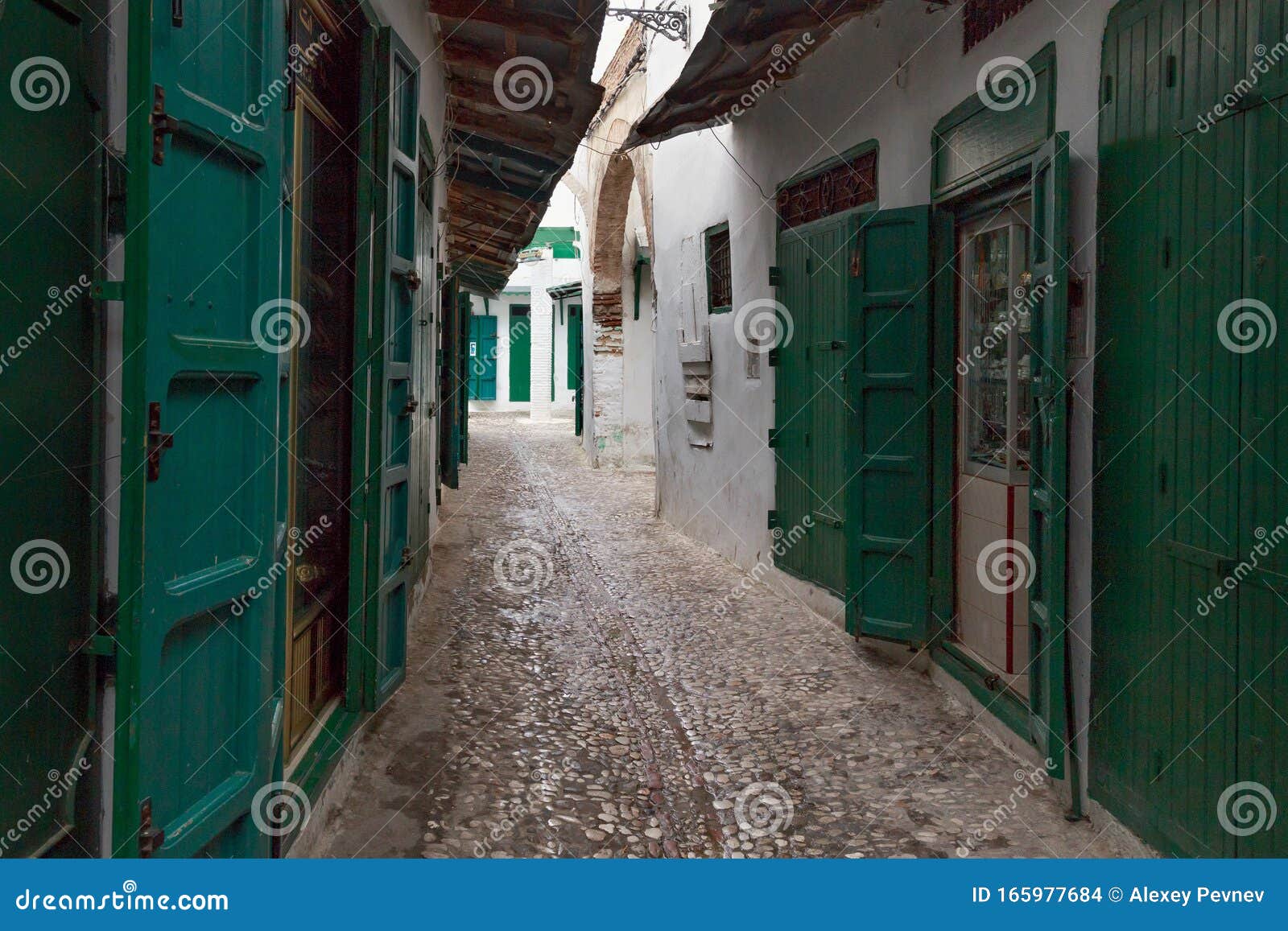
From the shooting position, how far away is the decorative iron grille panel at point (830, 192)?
5742 mm

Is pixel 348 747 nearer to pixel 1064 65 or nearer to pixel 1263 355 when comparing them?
pixel 1263 355

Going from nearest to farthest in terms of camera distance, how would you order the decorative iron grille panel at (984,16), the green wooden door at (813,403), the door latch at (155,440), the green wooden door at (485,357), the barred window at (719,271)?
the door latch at (155,440)
the decorative iron grille panel at (984,16)
the green wooden door at (813,403)
the barred window at (719,271)
the green wooden door at (485,357)

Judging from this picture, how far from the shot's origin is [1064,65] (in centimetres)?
368

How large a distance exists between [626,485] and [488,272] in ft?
14.5

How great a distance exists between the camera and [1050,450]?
3.65 meters

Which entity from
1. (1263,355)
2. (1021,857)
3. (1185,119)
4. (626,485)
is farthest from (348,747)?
(626,485)
